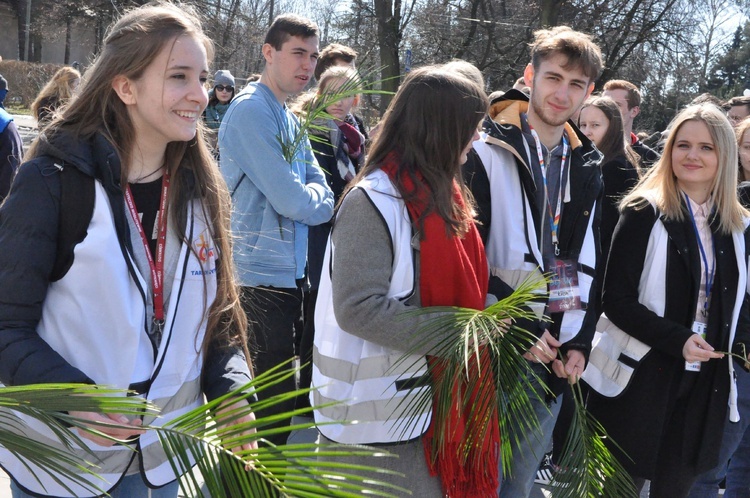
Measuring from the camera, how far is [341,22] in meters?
18.1

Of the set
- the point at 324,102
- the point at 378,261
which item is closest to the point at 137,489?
the point at 378,261

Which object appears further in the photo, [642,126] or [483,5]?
[642,126]

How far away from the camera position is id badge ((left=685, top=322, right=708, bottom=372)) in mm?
3068

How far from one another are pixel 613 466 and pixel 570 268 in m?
0.95

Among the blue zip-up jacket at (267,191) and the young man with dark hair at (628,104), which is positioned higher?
the young man with dark hair at (628,104)

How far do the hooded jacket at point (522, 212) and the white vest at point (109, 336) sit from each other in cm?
111

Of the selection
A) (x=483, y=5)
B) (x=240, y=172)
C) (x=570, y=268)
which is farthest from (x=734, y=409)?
(x=483, y=5)

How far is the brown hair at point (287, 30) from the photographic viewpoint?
136 inches

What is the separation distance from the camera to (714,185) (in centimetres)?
322

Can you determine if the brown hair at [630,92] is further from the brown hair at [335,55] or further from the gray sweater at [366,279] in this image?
the gray sweater at [366,279]

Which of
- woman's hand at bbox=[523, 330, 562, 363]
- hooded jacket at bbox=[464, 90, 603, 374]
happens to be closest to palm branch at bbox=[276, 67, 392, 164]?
hooded jacket at bbox=[464, 90, 603, 374]

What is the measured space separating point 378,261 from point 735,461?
109 inches

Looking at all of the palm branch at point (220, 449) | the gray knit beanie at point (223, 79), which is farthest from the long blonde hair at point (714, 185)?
the gray knit beanie at point (223, 79)

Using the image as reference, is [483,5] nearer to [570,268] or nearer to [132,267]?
[570,268]
